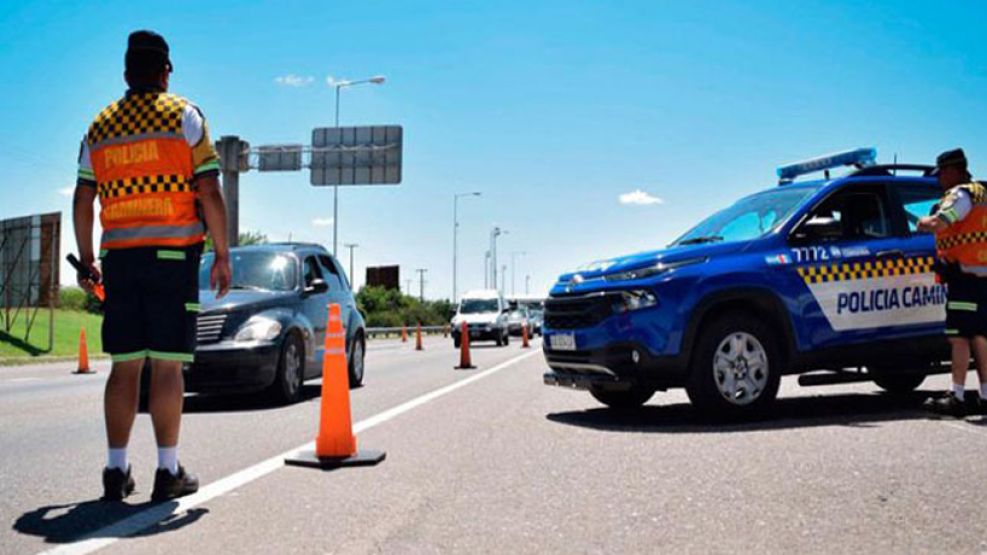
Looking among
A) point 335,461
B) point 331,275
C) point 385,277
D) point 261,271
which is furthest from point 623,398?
point 385,277

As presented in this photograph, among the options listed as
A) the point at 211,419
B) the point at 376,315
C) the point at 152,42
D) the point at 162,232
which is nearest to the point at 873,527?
the point at 162,232

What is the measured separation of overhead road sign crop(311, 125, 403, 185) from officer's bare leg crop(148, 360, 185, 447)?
28736 mm

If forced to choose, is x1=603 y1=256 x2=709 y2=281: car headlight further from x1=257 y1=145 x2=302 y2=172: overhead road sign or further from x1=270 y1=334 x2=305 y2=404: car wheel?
x1=257 y1=145 x2=302 y2=172: overhead road sign

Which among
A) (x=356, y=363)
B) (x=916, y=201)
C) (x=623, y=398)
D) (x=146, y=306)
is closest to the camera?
(x=146, y=306)

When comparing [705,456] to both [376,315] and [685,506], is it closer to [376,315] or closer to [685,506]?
[685,506]

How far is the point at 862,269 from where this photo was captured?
7363 mm

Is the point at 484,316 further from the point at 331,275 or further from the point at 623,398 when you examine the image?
the point at 623,398

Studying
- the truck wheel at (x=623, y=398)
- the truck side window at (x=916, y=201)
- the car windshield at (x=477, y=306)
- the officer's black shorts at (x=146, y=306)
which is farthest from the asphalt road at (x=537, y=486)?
the car windshield at (x=477, y=306)

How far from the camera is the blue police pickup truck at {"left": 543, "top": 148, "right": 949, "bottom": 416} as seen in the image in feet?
22.3

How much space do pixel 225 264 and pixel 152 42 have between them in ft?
3.80

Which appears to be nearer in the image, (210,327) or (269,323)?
(210,327)

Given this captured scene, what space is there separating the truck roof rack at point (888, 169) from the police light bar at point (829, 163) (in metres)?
0.11

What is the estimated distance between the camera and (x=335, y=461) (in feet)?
17.4

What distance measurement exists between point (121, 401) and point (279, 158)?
2867 centimetres
